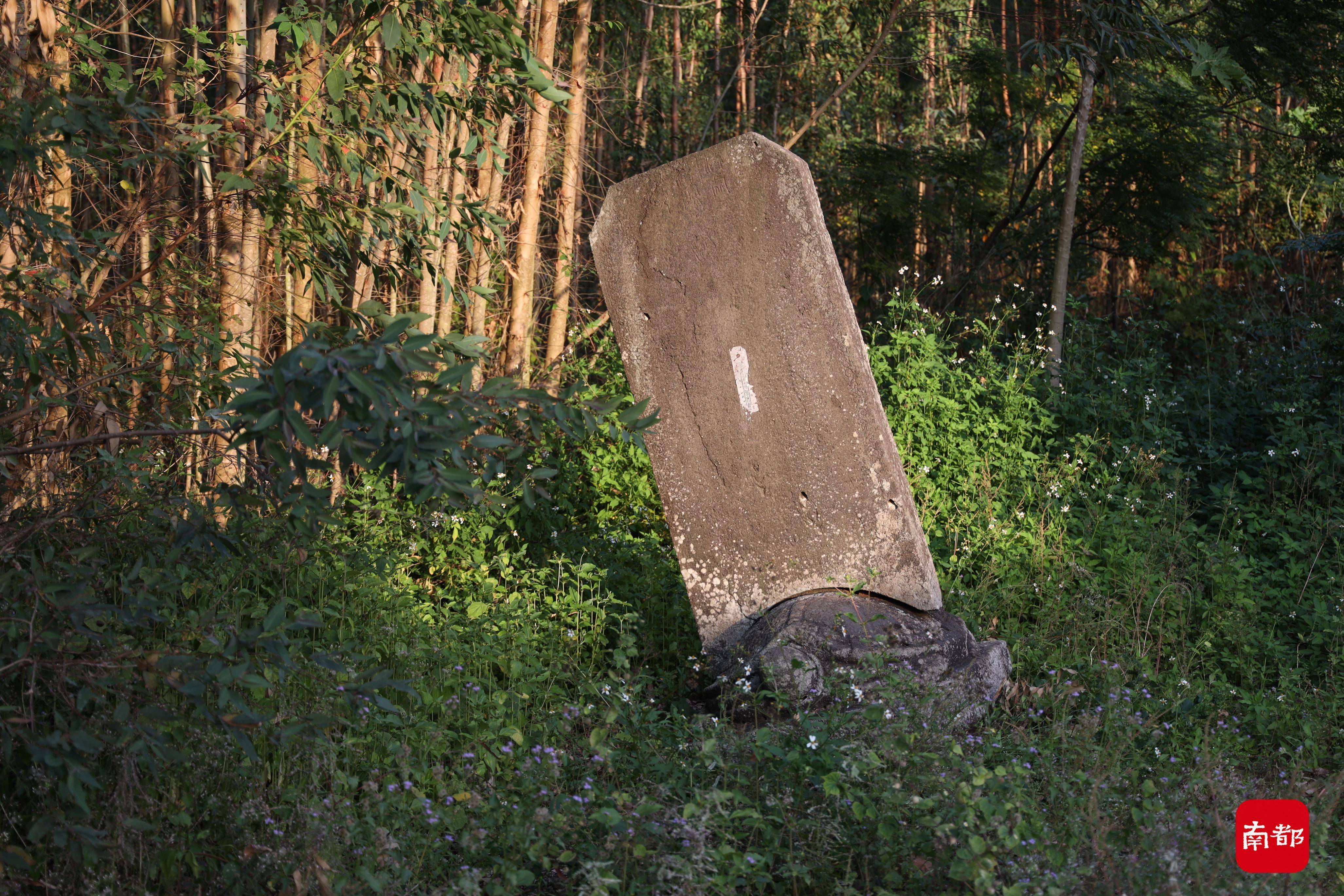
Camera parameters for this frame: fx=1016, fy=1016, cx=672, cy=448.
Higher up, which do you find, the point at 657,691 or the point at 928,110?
the point at 928,110

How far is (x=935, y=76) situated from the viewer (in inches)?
484

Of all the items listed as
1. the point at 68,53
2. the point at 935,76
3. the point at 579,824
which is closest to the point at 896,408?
the point at 579,824

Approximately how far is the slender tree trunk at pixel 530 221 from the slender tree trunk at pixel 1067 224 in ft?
9.75

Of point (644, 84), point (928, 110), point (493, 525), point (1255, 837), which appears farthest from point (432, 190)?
point (928, 110)

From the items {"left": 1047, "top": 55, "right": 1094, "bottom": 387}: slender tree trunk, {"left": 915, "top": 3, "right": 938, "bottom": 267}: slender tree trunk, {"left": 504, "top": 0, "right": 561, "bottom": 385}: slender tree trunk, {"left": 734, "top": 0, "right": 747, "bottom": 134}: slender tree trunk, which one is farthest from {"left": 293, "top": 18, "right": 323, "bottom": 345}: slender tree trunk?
{"left": 915, "top": 3, "right": 938, "bottom": 267}: slender tree trunk

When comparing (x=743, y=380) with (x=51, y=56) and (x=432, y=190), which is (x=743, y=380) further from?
(x=51, y=56)

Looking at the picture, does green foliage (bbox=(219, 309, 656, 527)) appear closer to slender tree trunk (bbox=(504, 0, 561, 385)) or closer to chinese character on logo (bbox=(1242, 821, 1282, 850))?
chinese character on logo (bbox=(1242, 821, 1282, 850))

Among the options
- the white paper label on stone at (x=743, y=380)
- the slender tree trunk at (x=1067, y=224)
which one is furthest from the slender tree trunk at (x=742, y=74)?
the white paper label on stone at (x=743, y=380)

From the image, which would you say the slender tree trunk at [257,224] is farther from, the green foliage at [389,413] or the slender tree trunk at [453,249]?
the green foliage at [389,413]

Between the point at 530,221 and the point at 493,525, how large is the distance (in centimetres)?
183

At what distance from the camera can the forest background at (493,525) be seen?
81.7 inches

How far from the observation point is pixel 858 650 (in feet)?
10.6

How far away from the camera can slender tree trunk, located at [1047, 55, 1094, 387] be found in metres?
5.96

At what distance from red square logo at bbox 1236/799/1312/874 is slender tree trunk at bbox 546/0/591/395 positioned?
4.03 m
